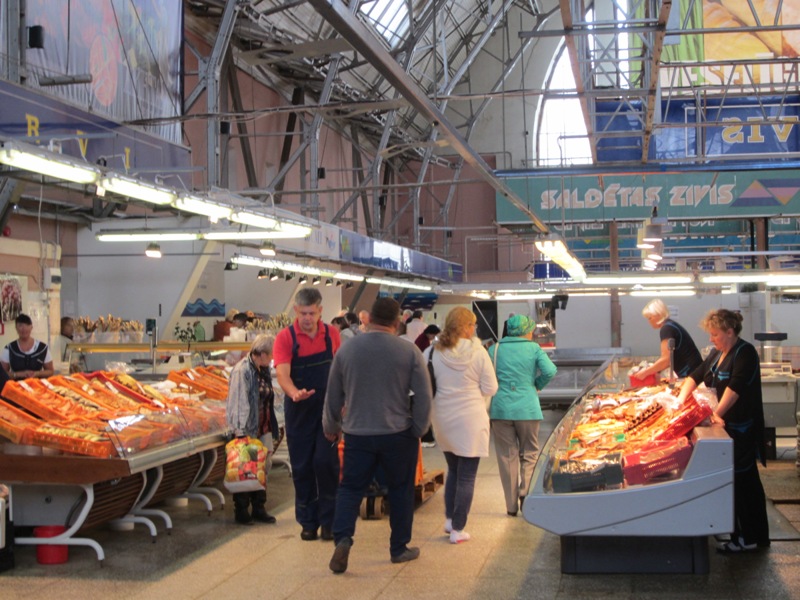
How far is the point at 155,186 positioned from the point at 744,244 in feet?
Answer: 64.9

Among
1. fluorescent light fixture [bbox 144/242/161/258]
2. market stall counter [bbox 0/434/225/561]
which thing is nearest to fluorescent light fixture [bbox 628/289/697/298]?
fluorescent light fixture [bbox 144/242/161/258]

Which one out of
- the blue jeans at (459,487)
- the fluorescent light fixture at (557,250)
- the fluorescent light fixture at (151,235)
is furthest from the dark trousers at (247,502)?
the fluorescent light fixture at (557,250)

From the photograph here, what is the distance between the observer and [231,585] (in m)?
5.56

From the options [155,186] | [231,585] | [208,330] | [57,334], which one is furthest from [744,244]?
[231,585]

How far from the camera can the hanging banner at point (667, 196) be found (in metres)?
19.8

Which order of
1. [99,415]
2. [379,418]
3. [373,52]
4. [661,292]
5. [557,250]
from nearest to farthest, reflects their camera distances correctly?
[373,52]
[379,418]
[99,415]
[557,250]
[661,292]

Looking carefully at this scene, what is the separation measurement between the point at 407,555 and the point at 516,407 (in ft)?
5.93

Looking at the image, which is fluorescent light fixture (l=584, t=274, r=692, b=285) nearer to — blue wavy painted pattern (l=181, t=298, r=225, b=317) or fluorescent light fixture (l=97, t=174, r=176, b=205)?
blue wavy painted pattern (l=181, t=298, r=225, b=317)

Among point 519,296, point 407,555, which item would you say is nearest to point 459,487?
point 407,555

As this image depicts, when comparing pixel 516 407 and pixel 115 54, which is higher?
pixel 115 54

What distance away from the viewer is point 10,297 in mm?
12734

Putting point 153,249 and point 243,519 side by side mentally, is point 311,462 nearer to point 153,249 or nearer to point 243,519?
point 243,519

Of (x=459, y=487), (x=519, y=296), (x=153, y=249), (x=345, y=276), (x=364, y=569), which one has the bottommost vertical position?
(x=364, y=569)

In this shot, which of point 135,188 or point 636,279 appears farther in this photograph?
point 636,279
